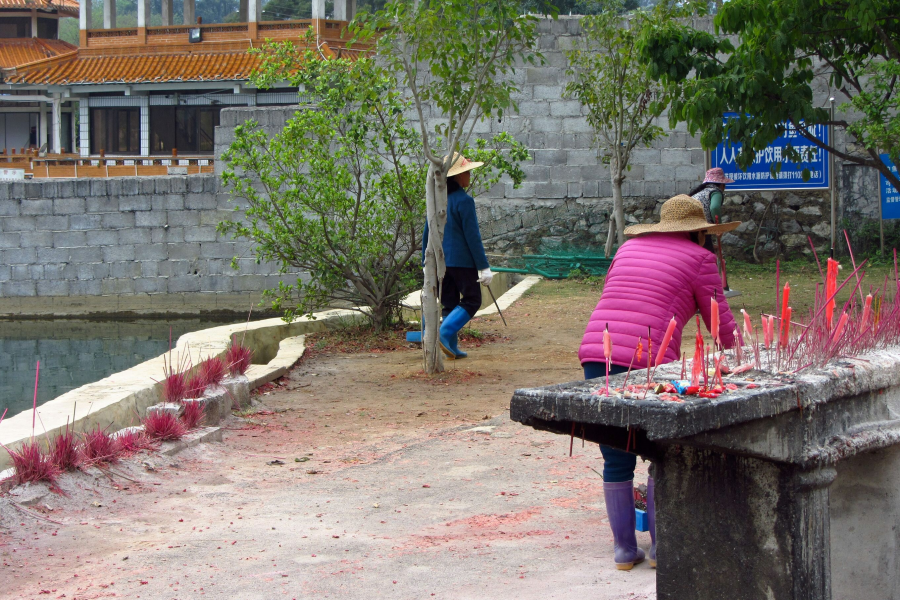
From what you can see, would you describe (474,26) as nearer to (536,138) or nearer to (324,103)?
(324,103)

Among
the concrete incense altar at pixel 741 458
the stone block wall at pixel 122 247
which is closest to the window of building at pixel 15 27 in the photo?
the stone block wall at pixel 122 247

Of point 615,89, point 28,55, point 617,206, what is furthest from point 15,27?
point 617,206

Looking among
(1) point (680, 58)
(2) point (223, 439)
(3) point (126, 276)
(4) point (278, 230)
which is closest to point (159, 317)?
(3) point (126, 276)

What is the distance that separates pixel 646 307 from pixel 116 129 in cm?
2402

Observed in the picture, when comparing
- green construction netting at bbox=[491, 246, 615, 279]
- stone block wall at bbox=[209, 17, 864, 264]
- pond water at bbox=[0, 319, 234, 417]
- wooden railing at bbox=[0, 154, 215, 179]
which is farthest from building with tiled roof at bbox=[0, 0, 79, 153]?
green construction netting at bbox=[491, 246, 615, 279]

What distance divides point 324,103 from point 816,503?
24.7 ft

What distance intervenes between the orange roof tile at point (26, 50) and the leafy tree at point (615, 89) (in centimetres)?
1780

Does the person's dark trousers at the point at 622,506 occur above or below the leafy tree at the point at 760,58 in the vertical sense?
below

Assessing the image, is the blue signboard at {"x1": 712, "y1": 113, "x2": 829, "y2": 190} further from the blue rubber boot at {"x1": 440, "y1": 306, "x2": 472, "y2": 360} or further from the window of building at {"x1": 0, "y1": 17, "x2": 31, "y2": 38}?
the window of building at {"x1": 0, "y1": 17, "x2": 31, "y2": 38}

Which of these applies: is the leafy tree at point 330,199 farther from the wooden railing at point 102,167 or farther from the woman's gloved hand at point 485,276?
the wooden railing at point 102,167

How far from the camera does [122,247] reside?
1752cm

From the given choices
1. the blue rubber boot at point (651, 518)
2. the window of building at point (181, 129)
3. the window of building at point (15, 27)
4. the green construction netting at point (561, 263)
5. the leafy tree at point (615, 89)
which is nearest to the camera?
the blue rubber boot at point (651, 518)

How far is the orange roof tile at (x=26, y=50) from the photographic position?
2683 centimetres

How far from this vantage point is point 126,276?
691 inches
